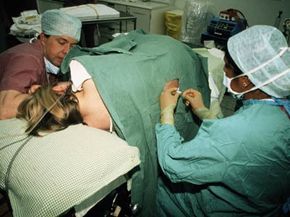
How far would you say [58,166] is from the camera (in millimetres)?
754

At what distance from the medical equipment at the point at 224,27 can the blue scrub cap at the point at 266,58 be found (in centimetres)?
218

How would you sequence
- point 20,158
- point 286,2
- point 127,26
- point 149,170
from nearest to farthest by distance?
point 20,158, point 149,170, point 286,2, point 127,26

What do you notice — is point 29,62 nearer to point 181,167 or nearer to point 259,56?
point 181,167

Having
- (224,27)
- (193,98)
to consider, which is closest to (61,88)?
(193,98)

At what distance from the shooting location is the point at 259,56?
Answer: 98 cm

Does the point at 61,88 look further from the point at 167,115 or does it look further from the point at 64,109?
the point at 167,115

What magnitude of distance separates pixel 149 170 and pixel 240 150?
38 centimetres

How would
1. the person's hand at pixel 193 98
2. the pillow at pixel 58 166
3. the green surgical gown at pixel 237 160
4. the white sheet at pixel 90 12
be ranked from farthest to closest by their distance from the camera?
the white sheet at pixel 90 12, the person's hand at pixel 193 98, the green surgical gown at pixel 237 160, the pillow at pixel 58 166

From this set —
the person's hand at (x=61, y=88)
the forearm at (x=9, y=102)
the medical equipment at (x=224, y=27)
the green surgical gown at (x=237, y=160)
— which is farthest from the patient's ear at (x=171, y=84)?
the medical equipment at (x=224, y=27)

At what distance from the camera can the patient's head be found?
0.92 m

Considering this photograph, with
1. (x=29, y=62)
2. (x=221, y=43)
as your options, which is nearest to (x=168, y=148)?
(x=29, y=62)

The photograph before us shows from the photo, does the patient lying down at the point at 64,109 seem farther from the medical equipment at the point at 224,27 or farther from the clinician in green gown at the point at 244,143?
the medical equipment at the point at 224,27

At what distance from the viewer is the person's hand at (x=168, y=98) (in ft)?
3.48

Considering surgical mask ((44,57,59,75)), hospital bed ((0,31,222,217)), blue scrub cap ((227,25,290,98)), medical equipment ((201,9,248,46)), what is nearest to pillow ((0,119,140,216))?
hospital bed ((0,31,222,217))
